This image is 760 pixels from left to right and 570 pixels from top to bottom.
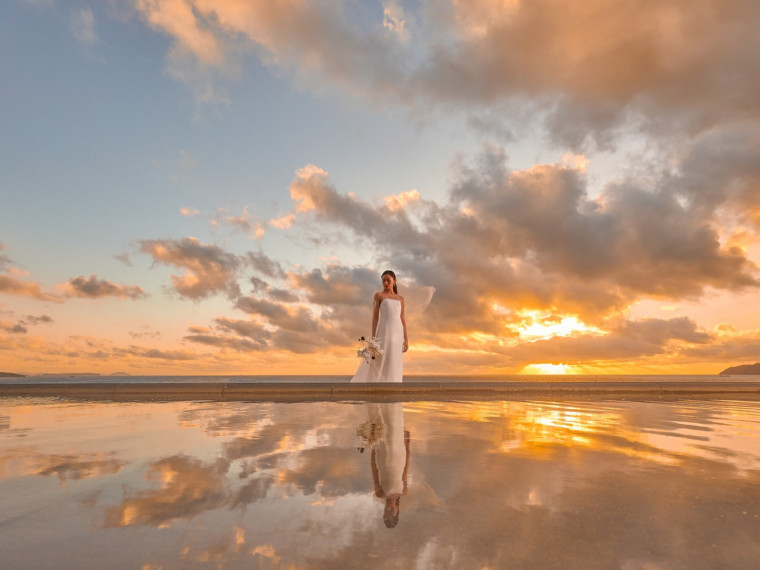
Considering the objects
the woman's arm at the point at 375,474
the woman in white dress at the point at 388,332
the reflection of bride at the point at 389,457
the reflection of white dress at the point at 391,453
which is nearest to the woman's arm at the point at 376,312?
the woman in white dress at the point at 388,332

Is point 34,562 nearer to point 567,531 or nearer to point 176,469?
point 176,469

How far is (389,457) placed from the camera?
164 inches

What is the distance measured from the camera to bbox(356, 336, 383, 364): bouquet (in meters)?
13.1

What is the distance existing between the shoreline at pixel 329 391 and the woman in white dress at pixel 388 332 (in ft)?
4.72

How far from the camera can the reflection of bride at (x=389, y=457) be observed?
2848mm

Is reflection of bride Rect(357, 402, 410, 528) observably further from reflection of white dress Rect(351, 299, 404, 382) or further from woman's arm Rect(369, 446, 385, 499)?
reflection of white dress Rect(351, 299, 404, 382)

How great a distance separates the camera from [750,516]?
265cm

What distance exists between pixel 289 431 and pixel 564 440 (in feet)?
10.3

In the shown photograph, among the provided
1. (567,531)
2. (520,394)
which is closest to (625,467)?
(567,531)

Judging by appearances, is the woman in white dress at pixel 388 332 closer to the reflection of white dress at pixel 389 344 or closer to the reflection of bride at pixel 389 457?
the reflection of white dress at pixel 389 344

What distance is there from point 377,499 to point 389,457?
133cm

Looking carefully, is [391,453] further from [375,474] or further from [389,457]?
[375,474]

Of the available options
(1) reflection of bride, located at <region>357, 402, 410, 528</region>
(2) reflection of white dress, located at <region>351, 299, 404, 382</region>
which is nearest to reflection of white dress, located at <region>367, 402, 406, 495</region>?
(1) reflection of bride, located at <region>357, 402, 410, 528</region>

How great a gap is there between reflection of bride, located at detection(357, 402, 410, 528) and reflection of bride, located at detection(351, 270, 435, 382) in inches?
236
